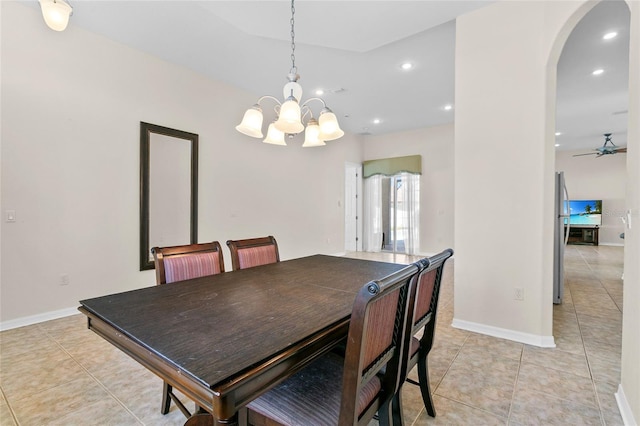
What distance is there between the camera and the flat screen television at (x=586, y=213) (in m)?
8.30

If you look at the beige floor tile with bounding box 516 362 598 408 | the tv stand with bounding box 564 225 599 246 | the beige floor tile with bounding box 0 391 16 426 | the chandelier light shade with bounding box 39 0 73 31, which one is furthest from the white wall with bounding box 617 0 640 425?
the tv stand with bounding box 564 225 599 246

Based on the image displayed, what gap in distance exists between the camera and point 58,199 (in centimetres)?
286

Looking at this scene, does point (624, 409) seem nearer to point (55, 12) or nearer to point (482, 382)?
point (482, 382)

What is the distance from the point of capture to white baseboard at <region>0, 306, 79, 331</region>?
2602 mm

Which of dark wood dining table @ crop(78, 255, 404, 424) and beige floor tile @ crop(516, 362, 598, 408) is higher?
dark wood dining table @ crop(78, 255, 404, 424)

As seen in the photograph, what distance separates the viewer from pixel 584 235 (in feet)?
28.0

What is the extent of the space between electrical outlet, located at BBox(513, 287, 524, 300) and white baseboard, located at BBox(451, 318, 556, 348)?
294 millimetres

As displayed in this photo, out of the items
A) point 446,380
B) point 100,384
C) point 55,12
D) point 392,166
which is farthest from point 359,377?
point 392,166

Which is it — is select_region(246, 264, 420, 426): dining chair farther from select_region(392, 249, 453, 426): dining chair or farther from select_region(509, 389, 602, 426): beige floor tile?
select_region(509, 389, 602, 426): beige floor tile

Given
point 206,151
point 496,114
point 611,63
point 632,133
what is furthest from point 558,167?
point 206,151

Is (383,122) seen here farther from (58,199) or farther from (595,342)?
(58,199)

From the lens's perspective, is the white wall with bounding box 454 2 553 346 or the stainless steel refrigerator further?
the stainless steel refrigerator

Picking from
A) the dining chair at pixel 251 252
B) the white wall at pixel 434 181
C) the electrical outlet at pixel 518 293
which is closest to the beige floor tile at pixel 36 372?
the dining chair at pixel 251 252

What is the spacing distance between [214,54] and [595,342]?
474 cm
